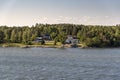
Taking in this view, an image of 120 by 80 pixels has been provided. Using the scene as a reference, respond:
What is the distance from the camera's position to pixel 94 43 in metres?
85.5

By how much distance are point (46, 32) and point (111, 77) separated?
82.8 meters

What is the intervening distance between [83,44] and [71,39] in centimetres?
1084

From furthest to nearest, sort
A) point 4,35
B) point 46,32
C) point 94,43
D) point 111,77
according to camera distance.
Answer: point 46,32
point 4,35
point 94,43
point 111,77

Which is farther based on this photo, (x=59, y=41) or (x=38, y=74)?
(x=59, y=41)

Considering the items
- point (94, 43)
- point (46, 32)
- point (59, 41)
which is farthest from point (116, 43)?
point (46, 32)

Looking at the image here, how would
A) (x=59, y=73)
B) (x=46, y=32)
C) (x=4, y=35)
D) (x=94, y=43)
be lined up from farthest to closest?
(x=46, y=32)
(x=4, y=35)
(x=94, y=43)
(x=59, y=73)

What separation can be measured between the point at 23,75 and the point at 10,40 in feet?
217

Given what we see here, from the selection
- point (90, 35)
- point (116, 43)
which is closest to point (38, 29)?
point (90, 35)

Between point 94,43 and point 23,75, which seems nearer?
point 23,75

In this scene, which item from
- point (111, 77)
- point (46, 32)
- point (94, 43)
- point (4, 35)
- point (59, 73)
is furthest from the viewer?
point (46, 32)

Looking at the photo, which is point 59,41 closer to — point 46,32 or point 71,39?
point 71,39

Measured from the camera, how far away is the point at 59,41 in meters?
90.7

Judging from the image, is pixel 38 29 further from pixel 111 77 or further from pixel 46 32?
pixel 111 77

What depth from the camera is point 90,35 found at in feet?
298
